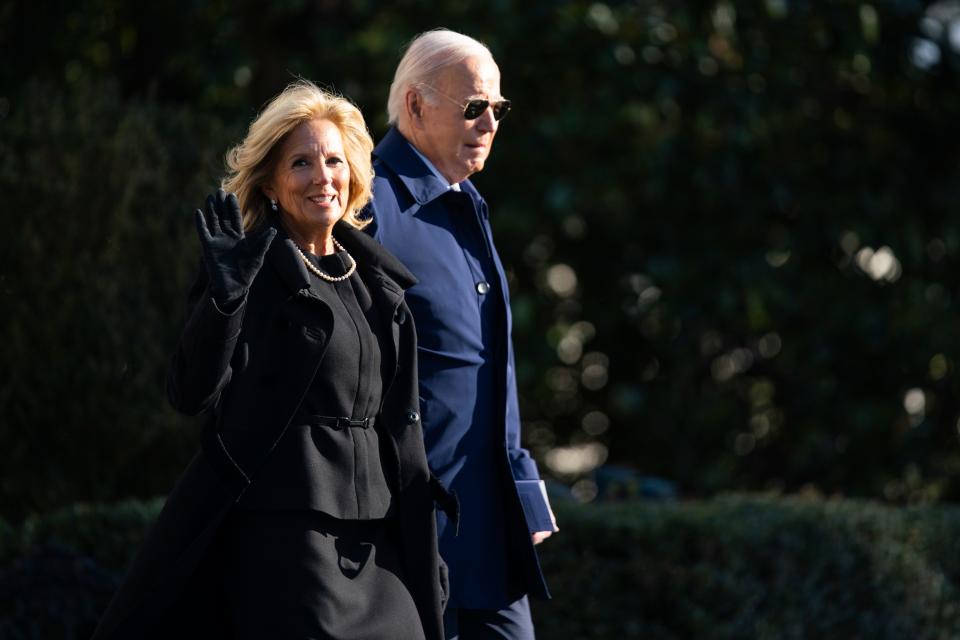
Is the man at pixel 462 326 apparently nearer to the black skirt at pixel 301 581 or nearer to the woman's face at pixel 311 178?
the woman's face at pixel 311 178

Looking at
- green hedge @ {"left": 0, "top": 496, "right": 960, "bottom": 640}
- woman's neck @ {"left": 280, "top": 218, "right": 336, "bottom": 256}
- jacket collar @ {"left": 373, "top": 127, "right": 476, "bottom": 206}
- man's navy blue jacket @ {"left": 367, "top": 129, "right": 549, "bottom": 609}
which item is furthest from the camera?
green hedge @ {"left": 0, "top": 496, "right": 960, "bottom": 640}

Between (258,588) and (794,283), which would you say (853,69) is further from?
(258,588)

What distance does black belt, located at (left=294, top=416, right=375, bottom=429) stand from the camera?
2912 mm

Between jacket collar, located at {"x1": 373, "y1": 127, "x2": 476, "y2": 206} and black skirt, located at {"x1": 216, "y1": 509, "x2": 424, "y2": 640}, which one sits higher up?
jacket collar, located at {"x1": 373, "y1": 127, "x2": 476, "y2": 206}

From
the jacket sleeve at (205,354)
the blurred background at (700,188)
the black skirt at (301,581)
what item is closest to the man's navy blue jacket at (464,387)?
the black skirt at (301,581)

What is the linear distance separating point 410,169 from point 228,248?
2.76ft

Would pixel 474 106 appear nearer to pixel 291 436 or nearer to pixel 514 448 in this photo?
pixel 514 448

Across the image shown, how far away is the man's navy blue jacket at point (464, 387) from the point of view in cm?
333

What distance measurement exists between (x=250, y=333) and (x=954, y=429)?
7.19 metres

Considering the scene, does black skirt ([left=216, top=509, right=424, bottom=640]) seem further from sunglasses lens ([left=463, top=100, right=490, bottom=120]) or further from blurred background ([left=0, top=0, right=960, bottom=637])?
blurred background ([left=0, top=0, right=960, bottom=637])

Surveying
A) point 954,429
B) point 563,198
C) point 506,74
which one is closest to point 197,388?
point 563,198

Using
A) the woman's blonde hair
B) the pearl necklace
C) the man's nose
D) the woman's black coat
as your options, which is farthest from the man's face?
the woman's black coat

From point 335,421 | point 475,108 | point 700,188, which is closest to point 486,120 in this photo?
point 475,108

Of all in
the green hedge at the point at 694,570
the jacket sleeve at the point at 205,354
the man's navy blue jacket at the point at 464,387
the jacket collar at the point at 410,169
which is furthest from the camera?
the green hedge at the point at 694,570
